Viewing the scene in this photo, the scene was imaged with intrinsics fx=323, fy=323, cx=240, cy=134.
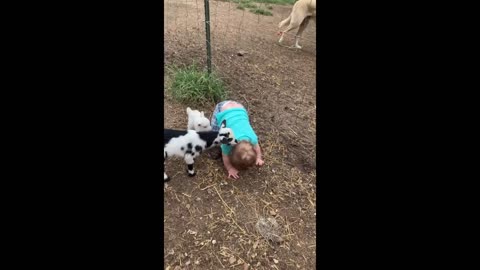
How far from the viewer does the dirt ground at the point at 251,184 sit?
7.49ft

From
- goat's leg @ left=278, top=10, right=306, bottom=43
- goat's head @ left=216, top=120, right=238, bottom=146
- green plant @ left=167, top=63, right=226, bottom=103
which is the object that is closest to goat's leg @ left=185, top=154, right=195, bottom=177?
goat's head @ left=216, top=120, right=238, bottom=146

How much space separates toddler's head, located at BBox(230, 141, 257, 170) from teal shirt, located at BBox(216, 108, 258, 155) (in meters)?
0.10

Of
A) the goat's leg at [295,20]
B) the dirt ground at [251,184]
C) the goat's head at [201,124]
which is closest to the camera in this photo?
the dirt ground at [251,184]

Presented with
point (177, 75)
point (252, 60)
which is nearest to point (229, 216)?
point (177, 75)

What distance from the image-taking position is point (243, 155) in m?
2.65

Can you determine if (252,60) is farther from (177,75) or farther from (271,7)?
(271,7)

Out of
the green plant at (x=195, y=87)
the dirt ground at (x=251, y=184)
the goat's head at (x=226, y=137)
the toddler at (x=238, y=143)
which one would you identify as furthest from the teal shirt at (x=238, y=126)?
the green plant at (x=195, y=87)

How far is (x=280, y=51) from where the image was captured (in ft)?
19.1

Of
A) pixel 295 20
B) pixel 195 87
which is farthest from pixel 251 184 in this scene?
pixel 295 20

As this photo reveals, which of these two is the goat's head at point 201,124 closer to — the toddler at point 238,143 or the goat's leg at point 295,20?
the toddler at point 238,143

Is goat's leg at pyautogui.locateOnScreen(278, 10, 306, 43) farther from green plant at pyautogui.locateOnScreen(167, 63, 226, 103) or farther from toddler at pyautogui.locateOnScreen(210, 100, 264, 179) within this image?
toddler at pyautogui.locateOnScreen(210, 100, 264, 179)

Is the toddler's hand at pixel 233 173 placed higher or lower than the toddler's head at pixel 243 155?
lower
